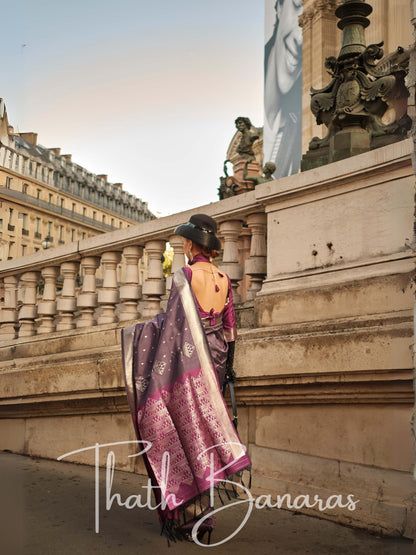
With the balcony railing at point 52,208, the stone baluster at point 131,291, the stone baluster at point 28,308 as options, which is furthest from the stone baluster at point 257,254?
the balcony railing at point 52,208

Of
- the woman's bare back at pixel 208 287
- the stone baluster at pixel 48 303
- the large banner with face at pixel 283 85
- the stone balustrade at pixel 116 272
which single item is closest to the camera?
the woman's bare back at pixel 208 287

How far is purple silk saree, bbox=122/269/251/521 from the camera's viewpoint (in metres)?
3.64

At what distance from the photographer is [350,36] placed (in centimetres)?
583

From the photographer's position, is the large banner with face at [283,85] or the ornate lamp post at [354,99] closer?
the ornate lamp post at [354,99]

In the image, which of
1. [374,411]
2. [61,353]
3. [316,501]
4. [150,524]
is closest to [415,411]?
[374,411]

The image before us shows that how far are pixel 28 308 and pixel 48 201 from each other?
6122 centimetres

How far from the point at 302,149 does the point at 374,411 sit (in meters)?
20.4

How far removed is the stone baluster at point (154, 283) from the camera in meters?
5.97

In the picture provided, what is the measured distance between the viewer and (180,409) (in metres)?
3.72

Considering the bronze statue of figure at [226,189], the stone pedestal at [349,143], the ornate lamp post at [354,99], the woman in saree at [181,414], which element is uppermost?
the bronze statue of figure at [226,189]

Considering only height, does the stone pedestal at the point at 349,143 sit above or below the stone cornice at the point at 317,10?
below

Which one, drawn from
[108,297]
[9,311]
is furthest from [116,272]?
[9,311]

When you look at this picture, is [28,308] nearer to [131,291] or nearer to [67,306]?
[67,306]

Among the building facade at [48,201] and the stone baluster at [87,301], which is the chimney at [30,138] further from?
the stone baluster at [87,301]
